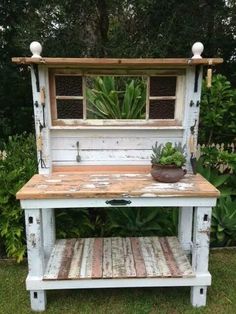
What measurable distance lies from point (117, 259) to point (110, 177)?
70 cm

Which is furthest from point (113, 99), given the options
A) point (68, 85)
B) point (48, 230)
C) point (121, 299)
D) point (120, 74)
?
point (121, 299)

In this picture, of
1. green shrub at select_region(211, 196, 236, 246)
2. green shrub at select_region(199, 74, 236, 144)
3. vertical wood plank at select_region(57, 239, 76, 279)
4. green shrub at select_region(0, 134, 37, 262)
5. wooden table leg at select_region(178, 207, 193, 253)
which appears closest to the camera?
vertical wood plank at select_region(57, 239, 76, 279)

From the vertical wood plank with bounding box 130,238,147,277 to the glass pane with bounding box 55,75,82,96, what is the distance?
146 centimetres

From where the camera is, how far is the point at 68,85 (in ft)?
9.13

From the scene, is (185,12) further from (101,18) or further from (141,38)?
(101,18)

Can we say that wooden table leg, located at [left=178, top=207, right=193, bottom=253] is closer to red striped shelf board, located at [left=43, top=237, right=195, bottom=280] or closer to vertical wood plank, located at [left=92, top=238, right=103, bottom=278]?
red striped shelf board, located at [left=43, top=237, right=195, bottom=280]

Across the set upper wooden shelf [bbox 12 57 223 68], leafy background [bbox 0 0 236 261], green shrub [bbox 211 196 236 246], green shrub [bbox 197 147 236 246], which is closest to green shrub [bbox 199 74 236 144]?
green shrub [bbox 197 147 236 246]

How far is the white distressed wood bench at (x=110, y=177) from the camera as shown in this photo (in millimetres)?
2451

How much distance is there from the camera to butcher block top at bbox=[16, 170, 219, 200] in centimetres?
238

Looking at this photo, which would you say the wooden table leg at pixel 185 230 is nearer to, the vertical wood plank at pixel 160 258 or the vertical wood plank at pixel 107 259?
the vertical wood plank at pixel 160 258

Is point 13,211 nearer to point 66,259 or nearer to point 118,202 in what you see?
point 66,259

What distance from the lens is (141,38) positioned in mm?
7465

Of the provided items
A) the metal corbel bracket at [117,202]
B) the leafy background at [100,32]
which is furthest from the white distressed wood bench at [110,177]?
the leafy background at [100,32]

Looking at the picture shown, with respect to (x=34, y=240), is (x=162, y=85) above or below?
above
